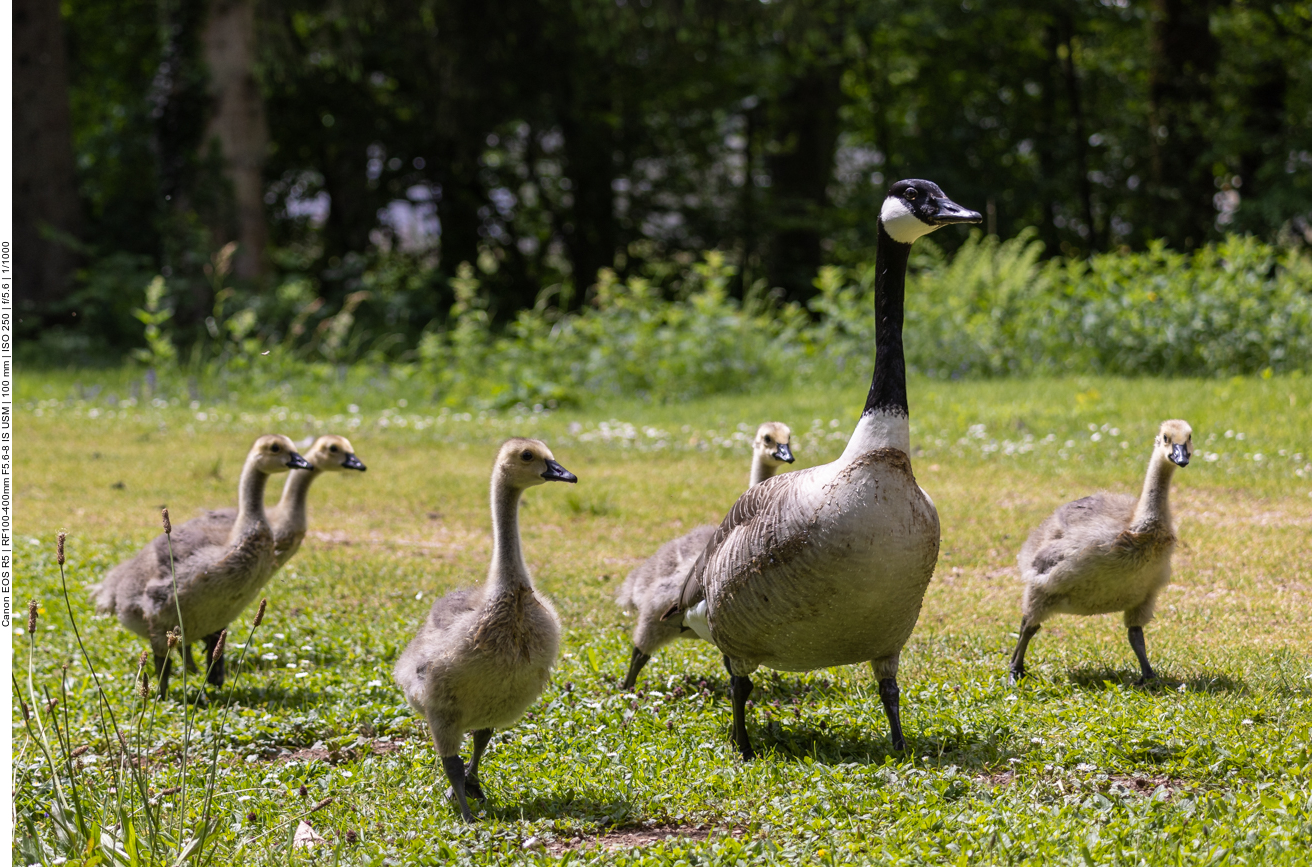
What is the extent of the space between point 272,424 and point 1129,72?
1063 inches

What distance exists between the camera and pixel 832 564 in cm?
425

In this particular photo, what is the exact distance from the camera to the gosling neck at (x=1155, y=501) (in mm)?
5492

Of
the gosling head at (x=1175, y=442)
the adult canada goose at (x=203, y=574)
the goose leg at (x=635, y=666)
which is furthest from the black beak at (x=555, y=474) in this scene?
the gosling head at (x=1175, y=442)

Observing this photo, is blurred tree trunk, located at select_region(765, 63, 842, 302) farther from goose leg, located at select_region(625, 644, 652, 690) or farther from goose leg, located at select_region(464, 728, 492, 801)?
goose leg, located at select_region(464, 728, 492, 801)

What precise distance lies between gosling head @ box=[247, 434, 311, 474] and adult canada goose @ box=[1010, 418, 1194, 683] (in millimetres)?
3866

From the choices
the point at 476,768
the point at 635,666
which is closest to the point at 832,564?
the point at 476,768

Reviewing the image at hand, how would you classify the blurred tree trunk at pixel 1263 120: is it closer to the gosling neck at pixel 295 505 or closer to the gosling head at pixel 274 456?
the gosling neck at pixel 295 505

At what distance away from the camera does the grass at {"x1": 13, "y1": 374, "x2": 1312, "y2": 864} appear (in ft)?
13.1

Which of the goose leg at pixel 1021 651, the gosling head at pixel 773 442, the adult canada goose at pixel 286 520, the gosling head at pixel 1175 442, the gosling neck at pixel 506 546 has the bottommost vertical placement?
the goose leg at pixel 1021 651

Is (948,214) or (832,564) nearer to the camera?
(832,564)

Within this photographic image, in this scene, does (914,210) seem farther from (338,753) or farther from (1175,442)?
(338,753)

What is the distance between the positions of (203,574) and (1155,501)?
4691mm

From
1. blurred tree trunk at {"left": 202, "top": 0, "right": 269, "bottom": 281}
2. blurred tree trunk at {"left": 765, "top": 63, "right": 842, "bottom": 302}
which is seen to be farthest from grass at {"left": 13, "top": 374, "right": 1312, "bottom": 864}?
blurred tree trunk at {"left": 765, "top": 63, "right": 842, "bottom": 302}

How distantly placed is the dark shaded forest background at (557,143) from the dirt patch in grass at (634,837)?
15.7m
